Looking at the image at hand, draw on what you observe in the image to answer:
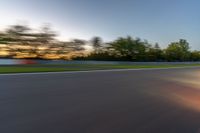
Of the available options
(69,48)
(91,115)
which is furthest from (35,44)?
(91,115)

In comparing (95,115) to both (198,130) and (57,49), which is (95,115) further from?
(57,49)

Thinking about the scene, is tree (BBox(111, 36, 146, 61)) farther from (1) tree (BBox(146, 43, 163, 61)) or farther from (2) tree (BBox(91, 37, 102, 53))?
(2) tree (BBox(91, 37, 102, 53))

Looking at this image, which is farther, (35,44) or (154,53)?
(154,53)

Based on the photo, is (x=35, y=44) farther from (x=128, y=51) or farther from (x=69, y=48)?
(x=128, y=51)

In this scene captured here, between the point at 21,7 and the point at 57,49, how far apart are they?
2742 cm

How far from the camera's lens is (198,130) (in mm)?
6211

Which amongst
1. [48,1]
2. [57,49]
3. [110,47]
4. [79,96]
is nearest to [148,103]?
[79,96]

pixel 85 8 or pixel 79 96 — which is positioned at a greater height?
pixel 85 8

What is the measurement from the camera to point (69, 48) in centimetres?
6034

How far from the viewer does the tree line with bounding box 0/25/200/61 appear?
5156cm

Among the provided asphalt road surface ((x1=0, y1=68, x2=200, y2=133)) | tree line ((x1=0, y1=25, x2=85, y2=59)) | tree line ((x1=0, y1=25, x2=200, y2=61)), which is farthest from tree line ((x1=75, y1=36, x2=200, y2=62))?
asphalt road surface ((x1=0, y1=68, x2=200, y2=133))

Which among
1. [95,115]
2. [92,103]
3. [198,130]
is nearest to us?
[198,130]

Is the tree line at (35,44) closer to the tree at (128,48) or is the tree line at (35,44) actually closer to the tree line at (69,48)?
the tree line at (69,48)

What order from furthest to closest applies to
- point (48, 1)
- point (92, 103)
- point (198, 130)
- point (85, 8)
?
point (85, 8) → point (48, 1) → point (92, 103) → point (198, 130)
